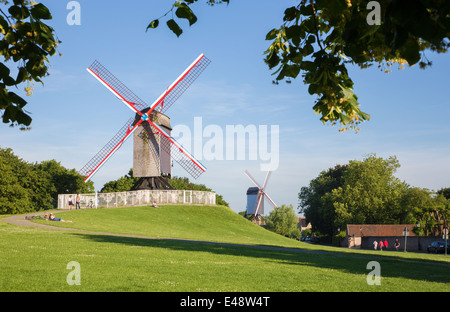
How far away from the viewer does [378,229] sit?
7025cm

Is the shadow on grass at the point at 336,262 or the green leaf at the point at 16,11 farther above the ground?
the green leaf at the point at 16,11

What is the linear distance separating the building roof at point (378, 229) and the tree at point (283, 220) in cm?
1628

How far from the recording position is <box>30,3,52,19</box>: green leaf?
18.1ft

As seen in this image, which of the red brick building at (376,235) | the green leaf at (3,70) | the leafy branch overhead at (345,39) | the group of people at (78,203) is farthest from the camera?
the red brick building at (376,235)

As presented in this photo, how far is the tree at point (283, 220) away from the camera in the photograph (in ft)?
284

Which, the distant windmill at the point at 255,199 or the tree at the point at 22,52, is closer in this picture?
the tree at the point at 22,52

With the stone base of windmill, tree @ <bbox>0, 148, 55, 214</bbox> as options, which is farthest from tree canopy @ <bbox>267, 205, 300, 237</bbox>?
tree @ <bbox>0, 148, 55, 214</bbox>

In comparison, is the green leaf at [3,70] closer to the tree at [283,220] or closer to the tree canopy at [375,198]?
the tree canopy at [375,198]

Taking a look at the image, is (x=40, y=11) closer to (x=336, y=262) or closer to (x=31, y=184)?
(x=336, y=262)

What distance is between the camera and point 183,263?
1678 cm

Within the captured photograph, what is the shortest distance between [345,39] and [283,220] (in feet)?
281

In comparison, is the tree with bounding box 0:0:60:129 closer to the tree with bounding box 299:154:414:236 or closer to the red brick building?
the red brick building

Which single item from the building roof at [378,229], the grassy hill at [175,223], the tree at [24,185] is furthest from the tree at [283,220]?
the tree at [24,185]
